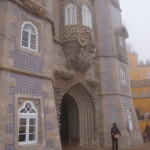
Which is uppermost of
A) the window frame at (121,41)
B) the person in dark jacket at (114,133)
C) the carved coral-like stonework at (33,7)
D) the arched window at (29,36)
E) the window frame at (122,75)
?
the window frame at (121,41)

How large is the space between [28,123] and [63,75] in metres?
3.55

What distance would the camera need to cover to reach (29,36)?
8.27m

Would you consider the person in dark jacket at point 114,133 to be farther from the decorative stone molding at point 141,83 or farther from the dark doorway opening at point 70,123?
the decorative stone molding at point 141,83

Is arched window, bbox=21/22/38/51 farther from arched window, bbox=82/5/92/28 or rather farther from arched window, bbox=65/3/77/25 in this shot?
arched window, bbox=82/5/92/28

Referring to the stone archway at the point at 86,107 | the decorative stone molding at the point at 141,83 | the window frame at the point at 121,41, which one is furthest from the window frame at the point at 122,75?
the decorative stone molding at the point at 141,83

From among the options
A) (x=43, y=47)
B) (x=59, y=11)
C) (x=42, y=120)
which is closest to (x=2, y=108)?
(x=42, y=120)

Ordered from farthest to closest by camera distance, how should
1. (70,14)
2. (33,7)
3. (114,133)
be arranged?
(70,14) → (114,133) → (33,7)

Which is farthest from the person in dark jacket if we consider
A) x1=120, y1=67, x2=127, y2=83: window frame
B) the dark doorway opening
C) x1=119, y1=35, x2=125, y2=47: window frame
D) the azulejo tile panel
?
x1=119, y1=35, x2=125, y2=47: window frame

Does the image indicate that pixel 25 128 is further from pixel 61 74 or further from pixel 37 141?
pixel 61 74

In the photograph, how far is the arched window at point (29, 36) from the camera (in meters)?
8.03

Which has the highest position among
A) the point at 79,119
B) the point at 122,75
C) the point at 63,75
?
the point at 122,75

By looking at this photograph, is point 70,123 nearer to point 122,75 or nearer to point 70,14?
point 122,75

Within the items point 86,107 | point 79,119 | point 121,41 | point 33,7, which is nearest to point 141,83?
point 121,41

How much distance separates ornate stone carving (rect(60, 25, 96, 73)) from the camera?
1082 centimetres
